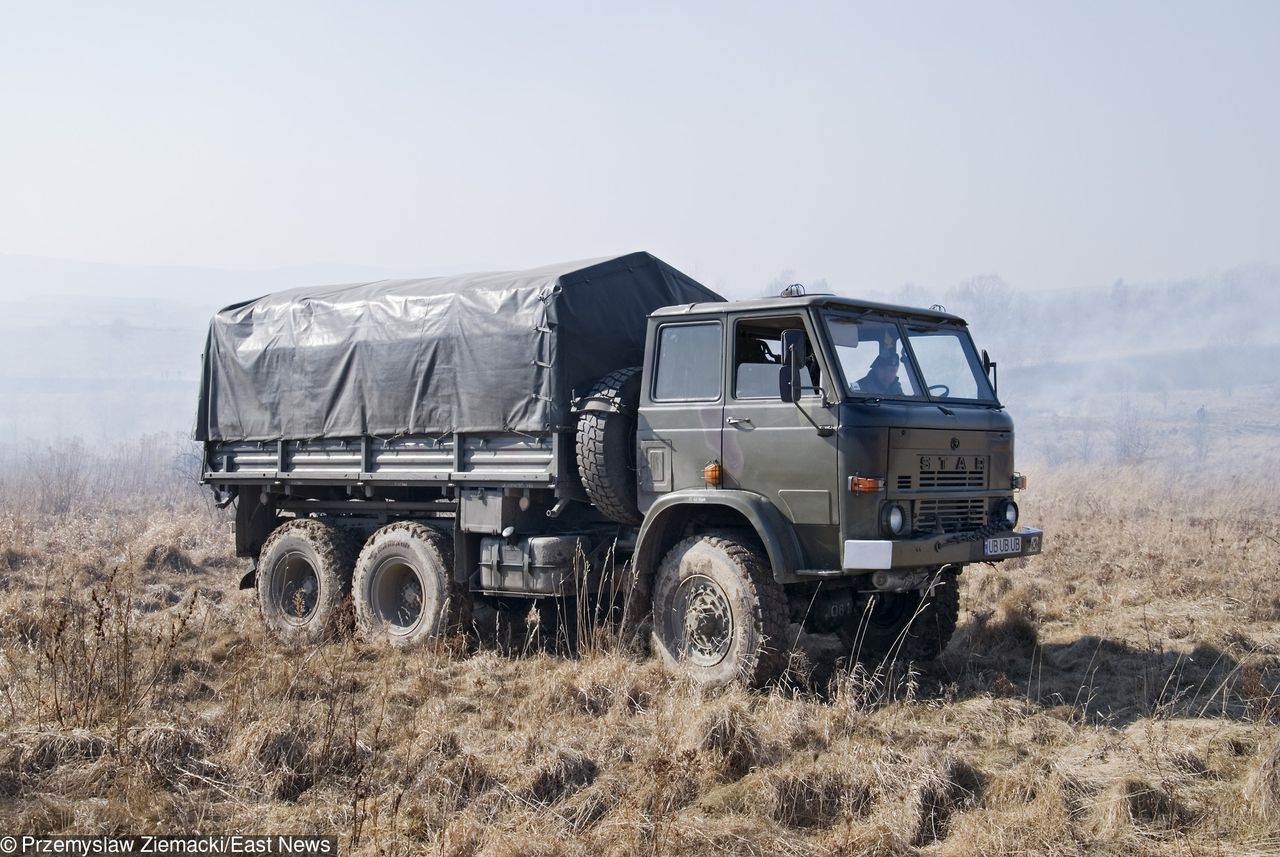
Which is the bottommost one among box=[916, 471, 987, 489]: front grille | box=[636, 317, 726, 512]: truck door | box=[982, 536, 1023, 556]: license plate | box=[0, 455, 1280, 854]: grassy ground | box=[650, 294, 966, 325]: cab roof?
box=[0, 455, 1280, 854]: grassy ground

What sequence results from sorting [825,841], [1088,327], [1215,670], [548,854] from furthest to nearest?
1. [1088,327]
2. [1215,670]
3. [825,841]
4. [548,854]

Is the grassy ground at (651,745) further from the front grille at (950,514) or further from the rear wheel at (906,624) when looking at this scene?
the front grille at (950,514)

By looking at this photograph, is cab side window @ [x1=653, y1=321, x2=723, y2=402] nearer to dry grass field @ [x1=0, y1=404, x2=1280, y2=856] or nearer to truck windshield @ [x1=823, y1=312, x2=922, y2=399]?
→ truck windshield @ [x1=823, y1=312, x2=922, y2=399]

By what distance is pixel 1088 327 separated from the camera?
77000mm

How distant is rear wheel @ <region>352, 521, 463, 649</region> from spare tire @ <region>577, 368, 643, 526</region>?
1.82 meters

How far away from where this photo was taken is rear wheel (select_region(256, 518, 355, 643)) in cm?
1116

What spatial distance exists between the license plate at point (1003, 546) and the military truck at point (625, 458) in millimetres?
15

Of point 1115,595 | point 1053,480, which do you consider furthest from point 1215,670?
point 1053,480

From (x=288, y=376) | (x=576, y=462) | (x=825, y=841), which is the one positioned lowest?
(x=825, y=841)

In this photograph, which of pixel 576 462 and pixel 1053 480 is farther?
pixel 1053 480

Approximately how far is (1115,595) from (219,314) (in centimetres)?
948

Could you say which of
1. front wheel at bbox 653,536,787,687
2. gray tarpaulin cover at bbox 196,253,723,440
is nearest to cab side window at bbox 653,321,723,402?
gray tarpaulin cover at bbox 196,253,723,440

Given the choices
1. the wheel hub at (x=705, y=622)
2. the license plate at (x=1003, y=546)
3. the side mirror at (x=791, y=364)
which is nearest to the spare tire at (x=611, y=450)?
the wheel hub at (x=705, y=622)

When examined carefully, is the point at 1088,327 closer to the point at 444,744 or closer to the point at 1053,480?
the point at 1053,480
